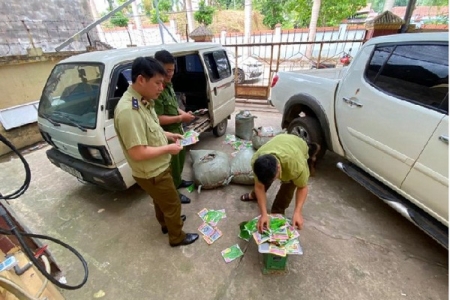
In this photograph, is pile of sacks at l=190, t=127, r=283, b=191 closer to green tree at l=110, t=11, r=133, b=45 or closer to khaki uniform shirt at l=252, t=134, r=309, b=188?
khaki uniform shirt at l=252, t=134, r=309, b=188

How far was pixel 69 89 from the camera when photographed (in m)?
2.51

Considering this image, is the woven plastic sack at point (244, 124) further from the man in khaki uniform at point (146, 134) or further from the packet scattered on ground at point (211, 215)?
the man in khaki uniform at point (146, 134)

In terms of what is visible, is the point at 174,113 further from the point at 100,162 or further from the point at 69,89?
the point at 69,89

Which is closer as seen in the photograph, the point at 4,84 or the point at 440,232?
the point at 440,232

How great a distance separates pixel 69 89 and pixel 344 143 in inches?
126

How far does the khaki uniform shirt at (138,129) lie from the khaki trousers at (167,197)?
0.06m

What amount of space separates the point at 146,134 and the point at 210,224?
49.3 inches

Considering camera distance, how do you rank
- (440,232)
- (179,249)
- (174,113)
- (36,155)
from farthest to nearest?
(36,155)
(174,113)
(179,249)
(440,232)

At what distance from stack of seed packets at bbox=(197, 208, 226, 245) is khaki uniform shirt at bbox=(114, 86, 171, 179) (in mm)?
889

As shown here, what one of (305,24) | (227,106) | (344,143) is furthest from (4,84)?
(305,24)

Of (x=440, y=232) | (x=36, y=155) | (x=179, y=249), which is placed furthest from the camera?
(x=36, y=155)

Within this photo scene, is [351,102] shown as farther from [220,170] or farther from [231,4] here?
[231,4]

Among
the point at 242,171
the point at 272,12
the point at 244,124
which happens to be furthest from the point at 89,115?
the point at 272,12

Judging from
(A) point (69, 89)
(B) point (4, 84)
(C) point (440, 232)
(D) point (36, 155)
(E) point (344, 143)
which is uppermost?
(A) point (69, 89)
